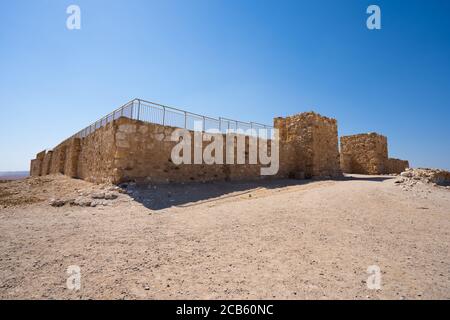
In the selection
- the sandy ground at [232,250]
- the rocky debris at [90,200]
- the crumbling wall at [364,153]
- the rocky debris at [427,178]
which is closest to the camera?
the sandy ground at [232,250]

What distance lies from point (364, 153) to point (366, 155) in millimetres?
235

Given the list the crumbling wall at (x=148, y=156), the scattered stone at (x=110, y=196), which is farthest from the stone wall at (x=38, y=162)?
the scattered stone at (x=110, y=196)

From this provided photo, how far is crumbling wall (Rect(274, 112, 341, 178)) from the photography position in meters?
14.8

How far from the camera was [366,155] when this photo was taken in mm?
18844

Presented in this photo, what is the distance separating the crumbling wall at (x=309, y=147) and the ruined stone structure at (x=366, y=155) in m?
4.46

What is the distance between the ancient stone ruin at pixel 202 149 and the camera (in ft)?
31.4

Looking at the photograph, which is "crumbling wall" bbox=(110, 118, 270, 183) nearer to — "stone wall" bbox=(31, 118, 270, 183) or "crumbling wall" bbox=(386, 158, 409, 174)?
"stone wall" bbox=(31, 118, 270, 183)

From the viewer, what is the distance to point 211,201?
26.4 feet

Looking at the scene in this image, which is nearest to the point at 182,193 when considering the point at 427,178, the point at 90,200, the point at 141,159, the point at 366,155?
the point at 141,159

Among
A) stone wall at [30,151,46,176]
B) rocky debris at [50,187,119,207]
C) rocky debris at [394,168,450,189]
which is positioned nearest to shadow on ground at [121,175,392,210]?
rocky debris at [50,187,119,207]

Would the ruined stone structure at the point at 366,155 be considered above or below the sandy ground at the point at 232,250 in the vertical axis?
above

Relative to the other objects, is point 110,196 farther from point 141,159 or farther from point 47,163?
point 47,163

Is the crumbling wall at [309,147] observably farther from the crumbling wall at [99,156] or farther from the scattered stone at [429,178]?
the crumbling wall at [99,156]

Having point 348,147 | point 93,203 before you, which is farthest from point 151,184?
point 348,147
